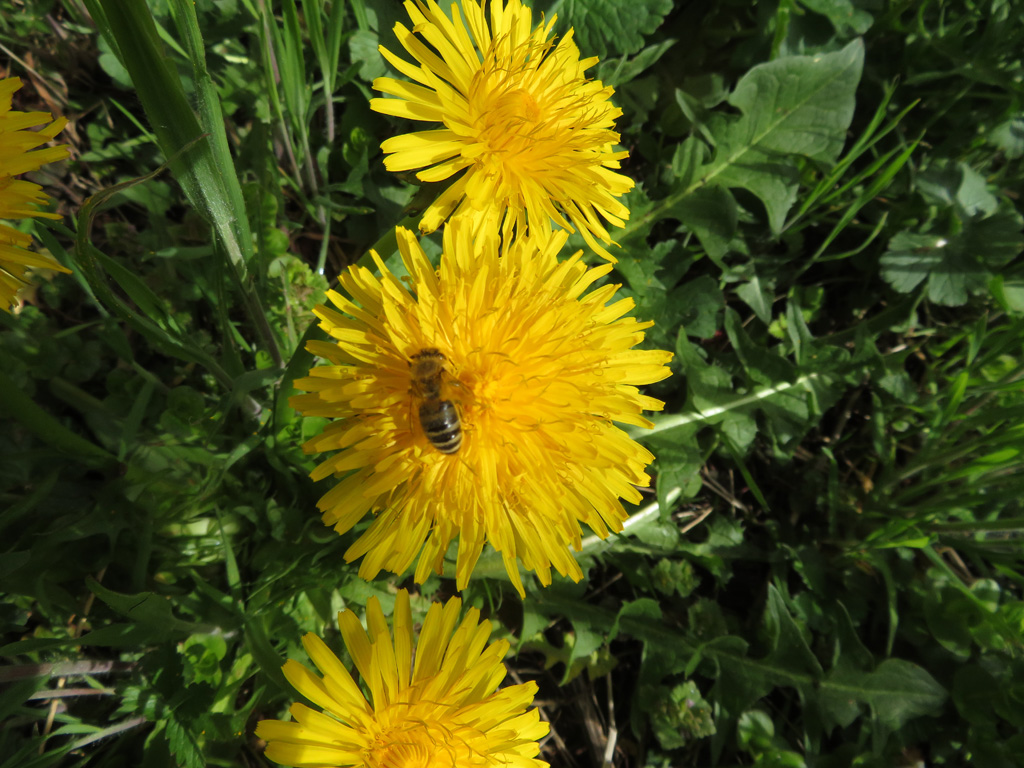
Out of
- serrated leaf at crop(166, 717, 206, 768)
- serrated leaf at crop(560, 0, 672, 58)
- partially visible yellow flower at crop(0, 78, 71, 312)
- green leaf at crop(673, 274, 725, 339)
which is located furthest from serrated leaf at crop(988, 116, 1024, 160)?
serrated leaf at crop(166, 717, 206, 768)

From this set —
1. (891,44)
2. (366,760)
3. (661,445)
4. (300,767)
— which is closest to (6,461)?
(300,767)

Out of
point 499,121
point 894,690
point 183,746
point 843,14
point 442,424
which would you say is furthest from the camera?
point 843,14

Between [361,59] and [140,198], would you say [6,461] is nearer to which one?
[140,198]

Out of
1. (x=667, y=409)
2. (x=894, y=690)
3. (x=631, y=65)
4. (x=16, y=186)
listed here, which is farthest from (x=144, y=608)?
(x=894, y=690)

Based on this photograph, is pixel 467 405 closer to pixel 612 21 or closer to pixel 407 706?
pixel 407 706

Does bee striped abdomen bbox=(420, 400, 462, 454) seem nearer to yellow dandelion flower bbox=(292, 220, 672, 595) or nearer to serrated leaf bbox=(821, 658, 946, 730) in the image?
yellow dandelion flower bbox=(292, 220, 672, 595)

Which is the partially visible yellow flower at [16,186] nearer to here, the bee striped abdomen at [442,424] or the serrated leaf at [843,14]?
the bee striped abdomen at [442,424]
